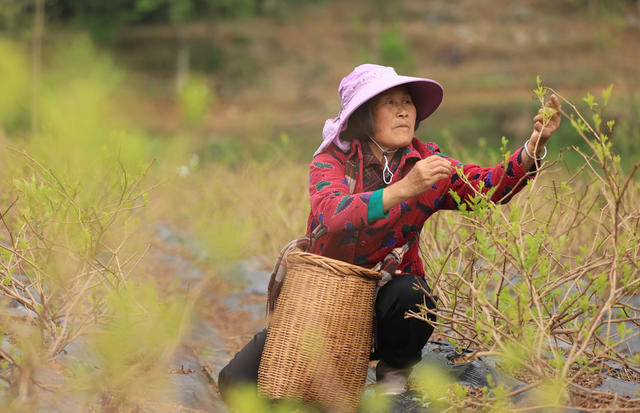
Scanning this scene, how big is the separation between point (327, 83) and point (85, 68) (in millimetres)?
25169

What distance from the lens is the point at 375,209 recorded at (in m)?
2.13

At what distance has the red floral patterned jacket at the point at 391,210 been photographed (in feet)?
7.47

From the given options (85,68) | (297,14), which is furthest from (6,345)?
(297,14)

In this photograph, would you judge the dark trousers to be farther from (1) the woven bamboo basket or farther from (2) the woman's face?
(2) the woman's face

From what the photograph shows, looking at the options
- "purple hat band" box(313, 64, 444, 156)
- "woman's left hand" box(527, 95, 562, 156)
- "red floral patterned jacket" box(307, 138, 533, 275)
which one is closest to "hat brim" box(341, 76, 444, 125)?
"purple hat band" box(313, 64, 444, 156)

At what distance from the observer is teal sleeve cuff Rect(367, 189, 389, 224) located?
83.7 inches

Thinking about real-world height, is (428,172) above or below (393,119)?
below

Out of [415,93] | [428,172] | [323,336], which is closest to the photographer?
[428,172]

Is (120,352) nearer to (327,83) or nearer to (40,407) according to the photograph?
(40,407)

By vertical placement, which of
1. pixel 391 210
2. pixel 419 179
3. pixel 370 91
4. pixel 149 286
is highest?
pixel 370 91

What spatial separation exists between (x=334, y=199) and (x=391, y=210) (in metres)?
0.21

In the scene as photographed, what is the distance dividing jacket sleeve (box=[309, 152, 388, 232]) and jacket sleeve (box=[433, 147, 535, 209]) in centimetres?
32

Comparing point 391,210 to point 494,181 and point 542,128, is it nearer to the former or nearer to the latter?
point 494,181

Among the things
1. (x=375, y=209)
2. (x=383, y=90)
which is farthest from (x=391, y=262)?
(x=383, y=90)
